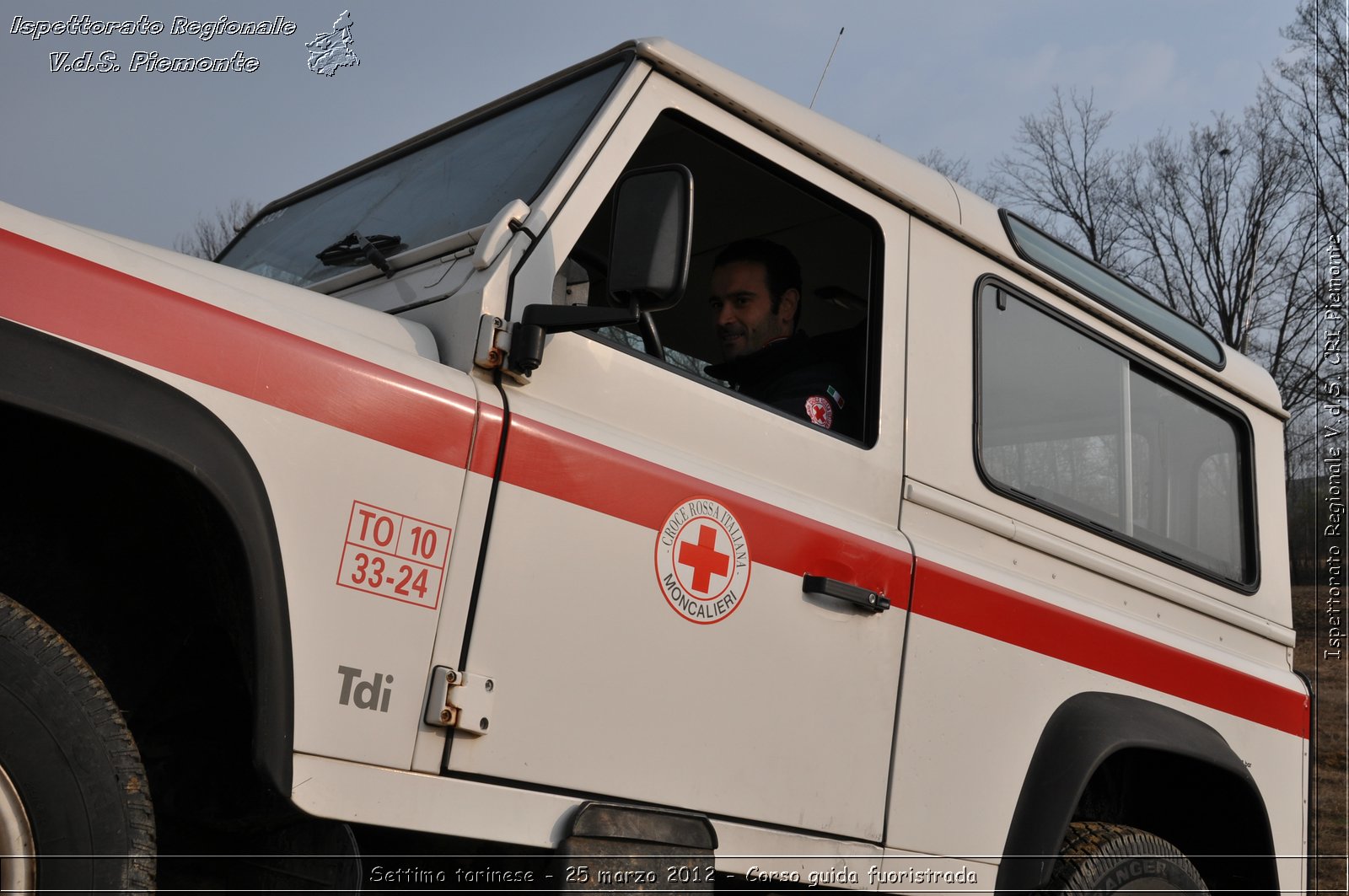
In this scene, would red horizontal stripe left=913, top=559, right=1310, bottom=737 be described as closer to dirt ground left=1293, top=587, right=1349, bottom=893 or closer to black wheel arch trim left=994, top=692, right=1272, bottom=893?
black wheel arch trim left=994, top=692, right=1272, bottom=893

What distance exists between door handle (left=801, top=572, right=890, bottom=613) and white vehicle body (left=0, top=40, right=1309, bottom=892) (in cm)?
3

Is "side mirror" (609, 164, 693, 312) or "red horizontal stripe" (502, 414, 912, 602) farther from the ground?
"side mirror" (609, 164, 693, 312)

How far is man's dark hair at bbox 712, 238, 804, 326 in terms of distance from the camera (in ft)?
11.1

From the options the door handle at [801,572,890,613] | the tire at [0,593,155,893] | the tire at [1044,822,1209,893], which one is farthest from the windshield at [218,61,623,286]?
the tire at [1044,822,1209,893]

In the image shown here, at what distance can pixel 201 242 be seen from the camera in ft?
59.2

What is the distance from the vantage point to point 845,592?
8.66 ft

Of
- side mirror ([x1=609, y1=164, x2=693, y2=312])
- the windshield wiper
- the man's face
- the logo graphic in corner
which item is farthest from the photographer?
the man's face

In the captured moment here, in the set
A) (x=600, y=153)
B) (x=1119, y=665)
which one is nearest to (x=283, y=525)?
(x=600, y=153)

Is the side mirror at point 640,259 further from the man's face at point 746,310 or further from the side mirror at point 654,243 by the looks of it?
the man's face at point 746,310

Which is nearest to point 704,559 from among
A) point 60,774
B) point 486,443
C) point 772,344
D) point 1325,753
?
point 486,443

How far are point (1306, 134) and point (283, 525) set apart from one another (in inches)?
737

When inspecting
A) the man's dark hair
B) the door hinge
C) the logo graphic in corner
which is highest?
the man's dark hair

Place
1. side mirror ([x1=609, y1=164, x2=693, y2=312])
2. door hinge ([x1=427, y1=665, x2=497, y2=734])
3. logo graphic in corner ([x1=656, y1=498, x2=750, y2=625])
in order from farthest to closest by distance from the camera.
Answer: logo graphic in corner ([x1=656, y1=498, x2=750, y2=625]) → side mirror ([x1=609, y1=164, x2=693, y2=312]) → door hinge ([x1=427, y1=665, x2=497, y2=734])

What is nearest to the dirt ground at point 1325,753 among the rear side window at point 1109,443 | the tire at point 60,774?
the rear side window at point 1109,443
